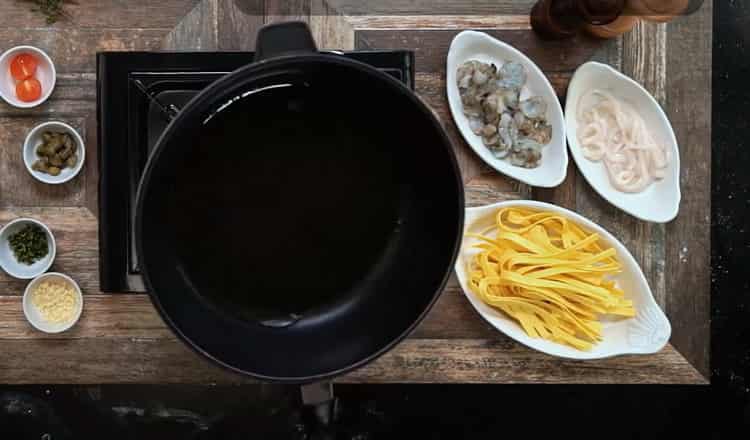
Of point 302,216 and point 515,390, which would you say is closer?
point 302,216

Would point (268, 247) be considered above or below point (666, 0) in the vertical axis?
below

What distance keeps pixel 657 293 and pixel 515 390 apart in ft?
0.96

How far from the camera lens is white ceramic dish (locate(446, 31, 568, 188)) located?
104cm

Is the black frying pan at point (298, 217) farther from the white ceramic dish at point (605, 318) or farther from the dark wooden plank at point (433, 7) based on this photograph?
the dark wooden plank at point (433, 7)

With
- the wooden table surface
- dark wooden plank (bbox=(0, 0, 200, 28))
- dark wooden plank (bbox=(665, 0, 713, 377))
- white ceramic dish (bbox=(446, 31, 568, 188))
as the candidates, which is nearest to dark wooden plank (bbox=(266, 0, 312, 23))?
the wooden table surface

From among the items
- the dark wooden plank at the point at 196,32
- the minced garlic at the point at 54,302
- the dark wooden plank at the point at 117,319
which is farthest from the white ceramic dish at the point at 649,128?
the minced garlic at the point at 54,302

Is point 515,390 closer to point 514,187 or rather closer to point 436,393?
point 436,393

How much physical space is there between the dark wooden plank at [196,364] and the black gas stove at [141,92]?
11.1 inches

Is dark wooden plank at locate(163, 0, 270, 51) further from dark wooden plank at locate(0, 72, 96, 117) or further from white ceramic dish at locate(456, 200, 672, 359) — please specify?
white ceramic dish at locate(456, 200, 672, 359)

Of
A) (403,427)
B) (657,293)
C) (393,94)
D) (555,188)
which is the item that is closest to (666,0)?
(555,188)

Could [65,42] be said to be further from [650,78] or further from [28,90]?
[650,78]

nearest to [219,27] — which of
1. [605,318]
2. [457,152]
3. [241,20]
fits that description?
[241,20]

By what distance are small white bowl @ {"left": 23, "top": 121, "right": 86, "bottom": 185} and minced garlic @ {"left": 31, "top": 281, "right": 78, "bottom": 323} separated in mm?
156

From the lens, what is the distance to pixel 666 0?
1.00 meters
